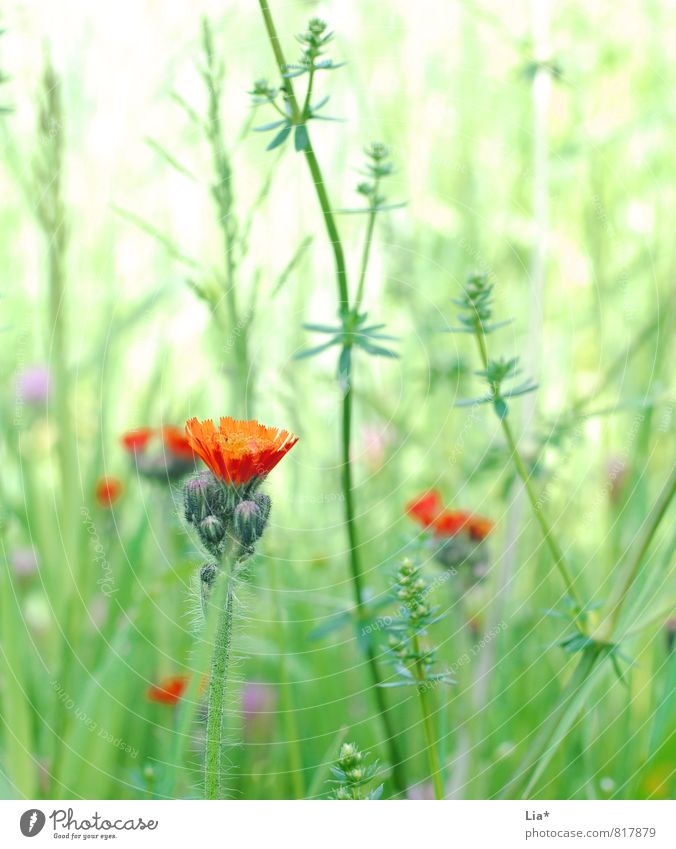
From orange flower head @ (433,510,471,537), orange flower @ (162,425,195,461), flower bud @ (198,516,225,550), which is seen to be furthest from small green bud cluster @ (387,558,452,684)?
orange flower @ (162,425,195,461)

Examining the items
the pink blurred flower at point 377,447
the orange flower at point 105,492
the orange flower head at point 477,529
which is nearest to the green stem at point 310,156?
the orange flower head at point 477,529

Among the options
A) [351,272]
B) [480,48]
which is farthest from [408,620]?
[480,48]

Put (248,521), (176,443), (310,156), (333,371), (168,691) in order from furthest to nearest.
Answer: (333,371) < (176,443) < (168,691) < (310,156) < (248,521)

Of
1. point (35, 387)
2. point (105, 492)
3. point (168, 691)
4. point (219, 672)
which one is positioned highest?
point (35, 387)

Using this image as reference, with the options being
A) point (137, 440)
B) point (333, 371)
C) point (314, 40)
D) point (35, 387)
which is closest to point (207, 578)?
point (314, 40)

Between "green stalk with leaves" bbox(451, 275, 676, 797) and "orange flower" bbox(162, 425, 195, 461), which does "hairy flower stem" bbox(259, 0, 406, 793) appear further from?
"orange flower" bbox(162, 425, 195, 461)

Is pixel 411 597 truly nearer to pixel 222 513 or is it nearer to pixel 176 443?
pixel 222 513
